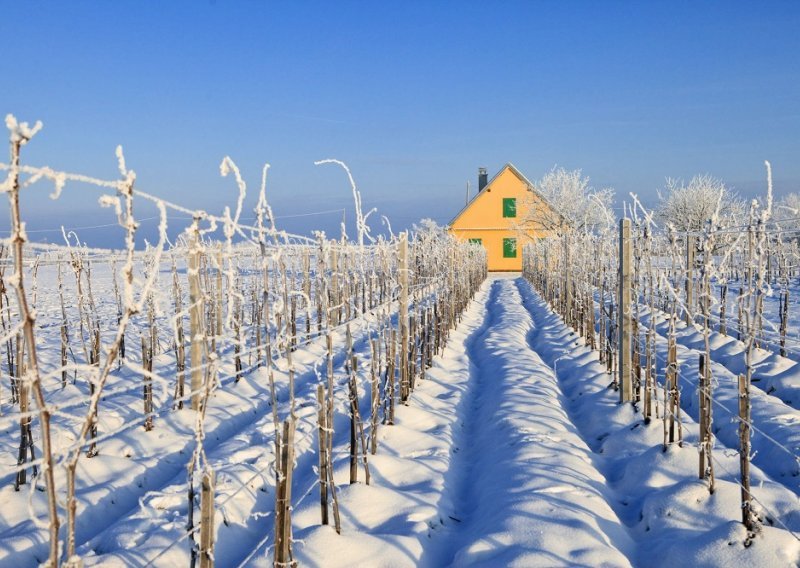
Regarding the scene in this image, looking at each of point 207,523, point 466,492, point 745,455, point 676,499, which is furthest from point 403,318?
point 207,523

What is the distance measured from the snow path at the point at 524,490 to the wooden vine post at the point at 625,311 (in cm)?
61

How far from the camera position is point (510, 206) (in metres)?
29.6

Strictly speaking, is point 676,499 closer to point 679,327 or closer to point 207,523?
point 207,523

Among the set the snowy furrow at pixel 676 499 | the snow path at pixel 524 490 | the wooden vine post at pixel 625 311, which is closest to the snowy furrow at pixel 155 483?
the snow path at pixel 524 490

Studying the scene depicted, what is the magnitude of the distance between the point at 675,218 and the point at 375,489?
86.6 feet

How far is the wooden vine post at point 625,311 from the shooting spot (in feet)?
18.4

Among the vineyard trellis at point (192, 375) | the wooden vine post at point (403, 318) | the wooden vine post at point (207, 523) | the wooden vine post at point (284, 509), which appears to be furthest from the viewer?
the wooden vine post at point (403, 318)

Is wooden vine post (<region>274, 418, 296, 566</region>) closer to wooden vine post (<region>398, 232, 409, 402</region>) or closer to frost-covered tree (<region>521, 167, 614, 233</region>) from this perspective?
wooden vine post (<region>398, 232, 409, 402</region>)

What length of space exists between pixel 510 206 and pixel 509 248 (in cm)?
203

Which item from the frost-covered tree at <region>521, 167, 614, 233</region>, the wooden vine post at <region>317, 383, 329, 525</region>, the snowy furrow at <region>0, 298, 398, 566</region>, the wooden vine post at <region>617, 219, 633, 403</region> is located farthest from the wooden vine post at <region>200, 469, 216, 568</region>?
the frost-covered tree at <region>521, 167, 614, 233</region>

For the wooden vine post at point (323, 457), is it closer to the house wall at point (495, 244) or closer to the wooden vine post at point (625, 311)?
the wooden vine post at point (625, 311)

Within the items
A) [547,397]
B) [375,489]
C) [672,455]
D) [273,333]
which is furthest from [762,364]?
[273,333]

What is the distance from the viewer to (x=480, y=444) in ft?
16.5

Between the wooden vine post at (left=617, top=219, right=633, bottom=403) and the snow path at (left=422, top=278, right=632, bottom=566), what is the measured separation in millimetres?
610
